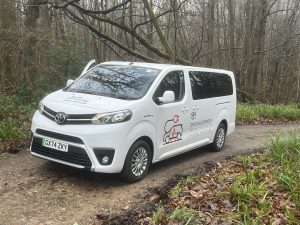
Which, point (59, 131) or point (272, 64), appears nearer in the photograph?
point (59, 131)

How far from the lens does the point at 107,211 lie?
5.63 metres

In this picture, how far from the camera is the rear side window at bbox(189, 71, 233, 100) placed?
846 cm

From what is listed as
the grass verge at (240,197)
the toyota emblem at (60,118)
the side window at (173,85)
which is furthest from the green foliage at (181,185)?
the toyota emblem at (60,118)

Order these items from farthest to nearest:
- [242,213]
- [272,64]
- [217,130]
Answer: [272,64] < [217,130] < [242,213]

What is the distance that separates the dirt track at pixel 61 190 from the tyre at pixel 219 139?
124 centimetres

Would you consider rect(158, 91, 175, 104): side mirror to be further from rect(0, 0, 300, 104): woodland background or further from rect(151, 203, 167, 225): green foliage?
rect(0, 0, 300, 104): woodland background

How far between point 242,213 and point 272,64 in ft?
76.1

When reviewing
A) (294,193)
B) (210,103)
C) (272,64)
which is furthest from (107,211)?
(272,64)

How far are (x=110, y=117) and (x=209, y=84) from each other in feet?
11.3

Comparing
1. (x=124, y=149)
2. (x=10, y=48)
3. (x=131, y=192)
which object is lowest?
(x=131, y=192)

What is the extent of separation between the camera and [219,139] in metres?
9.83

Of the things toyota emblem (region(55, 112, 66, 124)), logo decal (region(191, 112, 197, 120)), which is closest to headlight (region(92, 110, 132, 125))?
toyota emblem (region(55, 112, 66, 124))

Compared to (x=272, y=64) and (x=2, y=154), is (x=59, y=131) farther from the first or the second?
(x=272, y=64)

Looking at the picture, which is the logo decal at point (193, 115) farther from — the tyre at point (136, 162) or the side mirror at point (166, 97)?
the tyre at point (136, 162)
